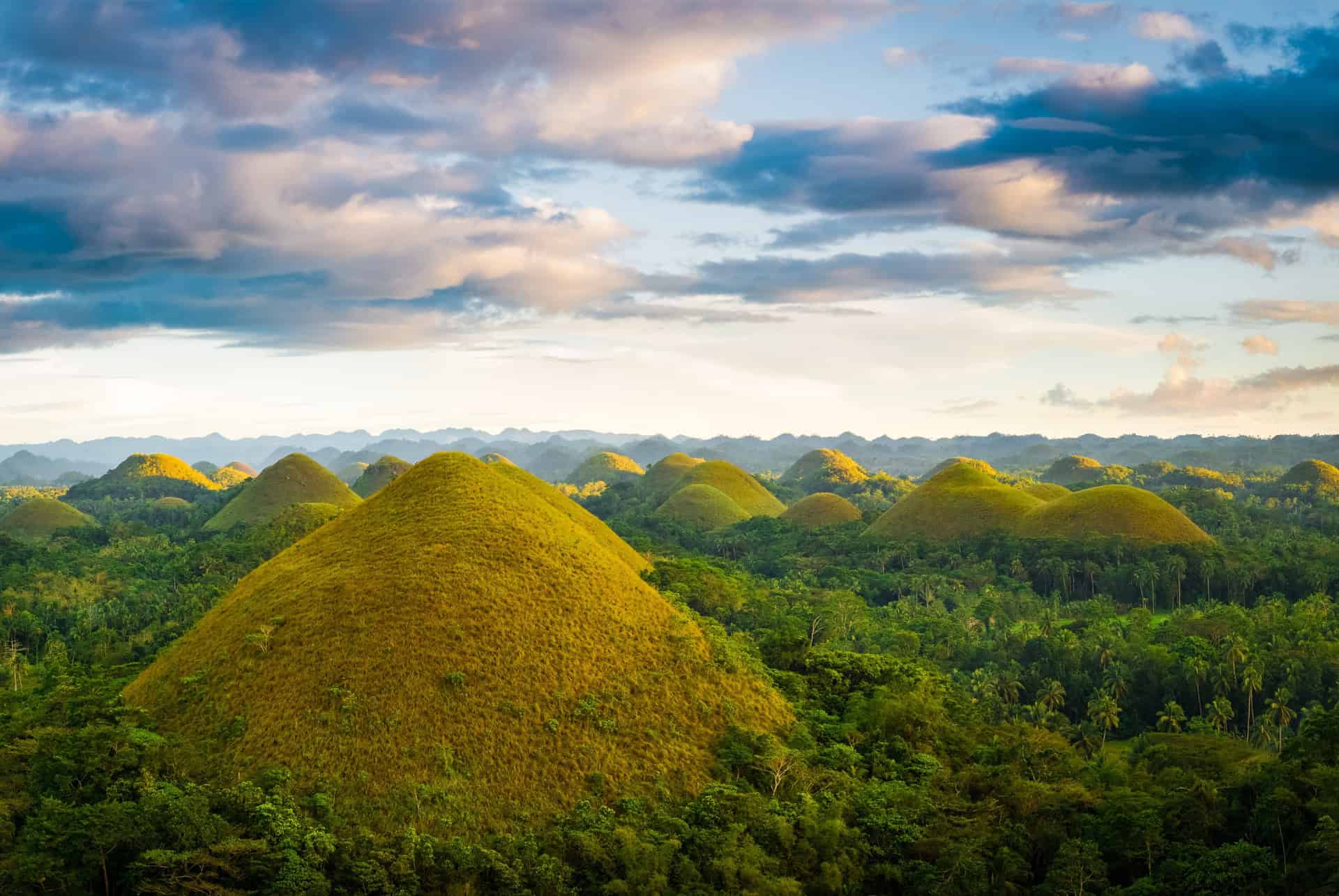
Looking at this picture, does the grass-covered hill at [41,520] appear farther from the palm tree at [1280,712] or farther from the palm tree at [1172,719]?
the palm tree at [1280,712]

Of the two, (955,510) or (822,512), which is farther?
(822,512)

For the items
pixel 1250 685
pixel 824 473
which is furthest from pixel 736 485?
pixel 1250 685

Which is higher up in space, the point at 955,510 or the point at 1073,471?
the point at 955,510

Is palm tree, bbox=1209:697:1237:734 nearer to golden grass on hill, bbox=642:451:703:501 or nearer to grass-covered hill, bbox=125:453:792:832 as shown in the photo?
grass-covered hill, bbox=125:453:792:832

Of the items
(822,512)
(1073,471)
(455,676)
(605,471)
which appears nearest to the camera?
(455,676)

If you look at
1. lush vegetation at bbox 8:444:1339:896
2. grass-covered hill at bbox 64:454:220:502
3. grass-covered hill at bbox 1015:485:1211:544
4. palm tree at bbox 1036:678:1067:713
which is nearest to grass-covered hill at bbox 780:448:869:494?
grass-covered hill at bbox 1015:485:1211:544

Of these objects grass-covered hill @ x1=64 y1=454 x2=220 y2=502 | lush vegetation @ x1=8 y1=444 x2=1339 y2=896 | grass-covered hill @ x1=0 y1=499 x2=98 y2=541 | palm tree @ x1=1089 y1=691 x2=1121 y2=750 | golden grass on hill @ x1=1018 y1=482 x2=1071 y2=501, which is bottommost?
palm tree @ x1=1089 y1=691 x2=1121 y2=750

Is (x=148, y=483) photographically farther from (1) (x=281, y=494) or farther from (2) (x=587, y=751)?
(2) (x=587, y=751)
